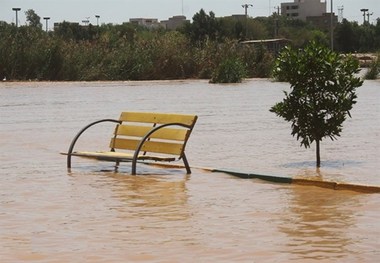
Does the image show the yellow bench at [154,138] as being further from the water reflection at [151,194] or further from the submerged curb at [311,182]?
the submerged curb at [311,182]

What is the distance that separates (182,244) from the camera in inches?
324

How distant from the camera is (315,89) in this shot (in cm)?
1372

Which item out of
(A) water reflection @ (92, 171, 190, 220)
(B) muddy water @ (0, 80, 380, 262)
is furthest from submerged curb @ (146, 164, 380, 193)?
(A) water reflection @ (92, 171, 190, 220)

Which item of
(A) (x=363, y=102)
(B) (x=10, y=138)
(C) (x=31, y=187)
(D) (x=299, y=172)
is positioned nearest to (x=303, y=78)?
(D) (x=299, y=172)

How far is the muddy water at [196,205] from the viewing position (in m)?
8.01

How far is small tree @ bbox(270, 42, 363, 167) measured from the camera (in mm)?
13641

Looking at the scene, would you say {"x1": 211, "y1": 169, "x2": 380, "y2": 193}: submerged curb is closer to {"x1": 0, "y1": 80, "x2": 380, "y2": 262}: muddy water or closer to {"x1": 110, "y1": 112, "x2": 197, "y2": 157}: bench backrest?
{"x1": 0, "y1": 80, "x2": 380, "y2": 262}: muddy water

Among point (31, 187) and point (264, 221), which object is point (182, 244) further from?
point (31, 187)

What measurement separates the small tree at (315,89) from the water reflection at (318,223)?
2.24m

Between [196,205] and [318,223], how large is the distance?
1.59 m

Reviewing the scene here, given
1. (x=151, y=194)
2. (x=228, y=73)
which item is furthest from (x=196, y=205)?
(x=228, y=73)

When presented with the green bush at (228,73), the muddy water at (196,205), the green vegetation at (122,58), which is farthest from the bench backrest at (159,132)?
the green bush at (228,73)

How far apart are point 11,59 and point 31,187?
37940 millimetres

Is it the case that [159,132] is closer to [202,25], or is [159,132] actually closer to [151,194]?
[151,194]
